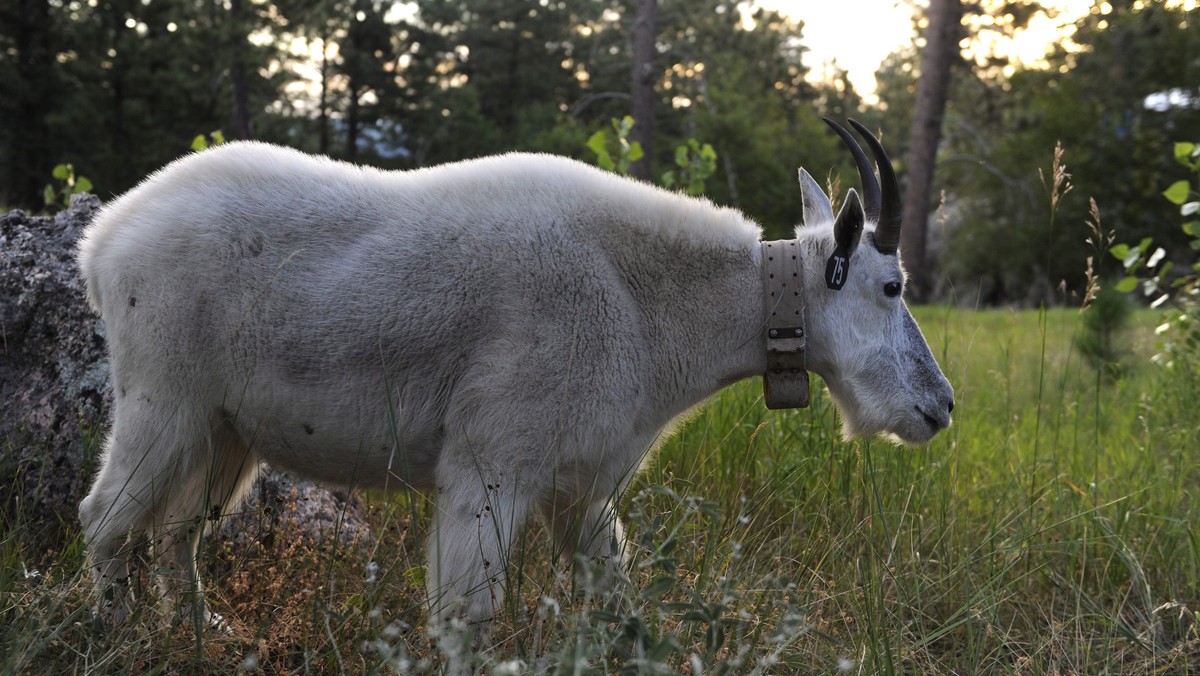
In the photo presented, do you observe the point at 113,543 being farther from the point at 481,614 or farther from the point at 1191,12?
the point at 1191,12

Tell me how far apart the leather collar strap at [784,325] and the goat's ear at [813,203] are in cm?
35

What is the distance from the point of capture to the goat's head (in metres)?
3.37

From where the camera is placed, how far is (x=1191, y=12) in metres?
28.8

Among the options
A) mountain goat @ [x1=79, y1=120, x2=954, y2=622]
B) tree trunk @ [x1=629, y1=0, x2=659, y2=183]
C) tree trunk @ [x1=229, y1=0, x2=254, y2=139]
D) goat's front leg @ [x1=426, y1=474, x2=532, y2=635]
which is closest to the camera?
goat's front leg @ [x1=426, y1=474, x2=532, y2=635]

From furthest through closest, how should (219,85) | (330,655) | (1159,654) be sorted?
(219,85) → (1159,654) → (330,655)

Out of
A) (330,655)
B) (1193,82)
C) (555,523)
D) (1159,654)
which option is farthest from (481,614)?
(1193,82)

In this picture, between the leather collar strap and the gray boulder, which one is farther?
the gray boulder

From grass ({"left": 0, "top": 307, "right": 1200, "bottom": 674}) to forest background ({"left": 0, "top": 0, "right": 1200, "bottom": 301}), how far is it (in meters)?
15.4

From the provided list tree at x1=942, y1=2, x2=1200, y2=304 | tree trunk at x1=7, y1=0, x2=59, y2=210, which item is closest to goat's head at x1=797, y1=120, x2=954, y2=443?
tree at x1=942, y1=2, x2=1200, y2=304

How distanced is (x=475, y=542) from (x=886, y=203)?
6.03 ft

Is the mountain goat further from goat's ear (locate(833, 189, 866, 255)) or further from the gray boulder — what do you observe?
the gray boulder

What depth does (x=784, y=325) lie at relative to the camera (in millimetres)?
3314

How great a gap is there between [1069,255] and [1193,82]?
6.30 m

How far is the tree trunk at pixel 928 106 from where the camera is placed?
16094 mm
